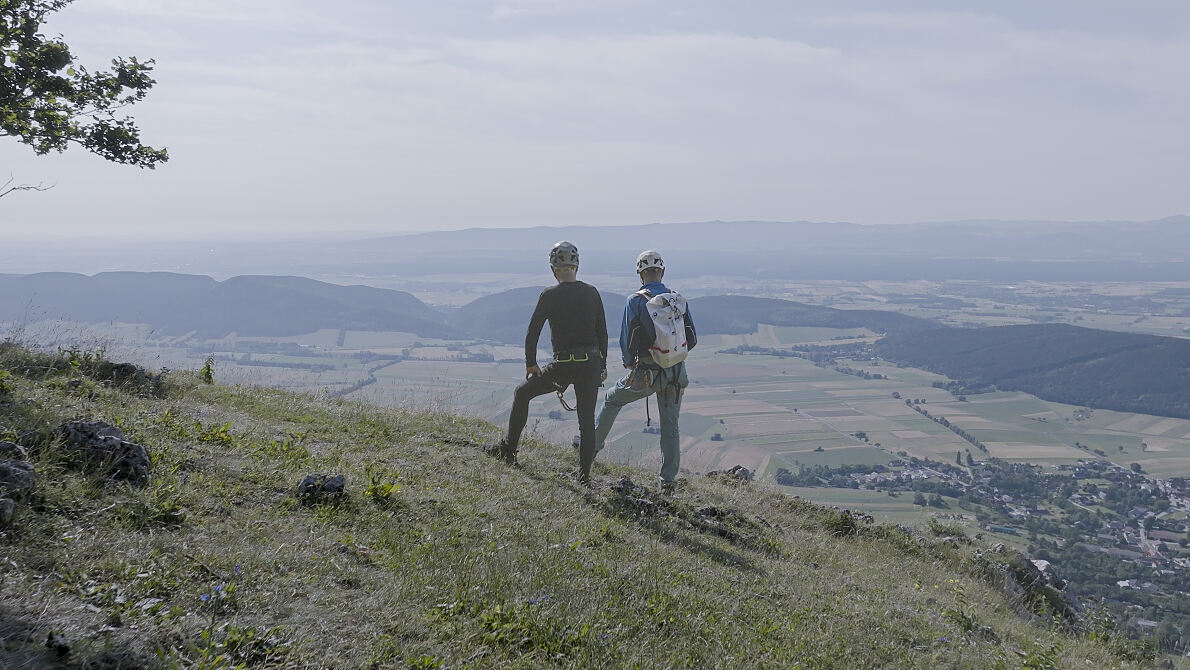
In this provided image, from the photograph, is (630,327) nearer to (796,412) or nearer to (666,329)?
(666,329)

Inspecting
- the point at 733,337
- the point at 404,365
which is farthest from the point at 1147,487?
the point at 733,337

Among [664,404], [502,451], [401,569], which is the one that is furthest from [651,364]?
[401,569]

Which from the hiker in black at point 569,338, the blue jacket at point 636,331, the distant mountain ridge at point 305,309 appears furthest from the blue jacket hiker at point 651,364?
the distant mountain ridge at point 305,309

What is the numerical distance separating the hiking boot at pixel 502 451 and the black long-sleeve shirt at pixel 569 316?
4.49 ft

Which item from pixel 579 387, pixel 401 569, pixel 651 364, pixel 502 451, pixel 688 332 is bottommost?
pixel 502 451

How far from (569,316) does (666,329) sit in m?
1.41

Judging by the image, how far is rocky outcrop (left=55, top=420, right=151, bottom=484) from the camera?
478cm

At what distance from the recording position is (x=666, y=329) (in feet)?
29.6

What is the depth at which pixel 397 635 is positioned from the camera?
3.71 meters

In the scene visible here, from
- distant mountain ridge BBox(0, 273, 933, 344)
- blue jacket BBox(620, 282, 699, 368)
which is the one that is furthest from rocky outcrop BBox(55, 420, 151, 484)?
distant mountain ridge BBox(0, 273, 933, 344)

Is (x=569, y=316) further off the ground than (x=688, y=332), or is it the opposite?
(x=569, y=316)

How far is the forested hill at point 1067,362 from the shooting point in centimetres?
7481

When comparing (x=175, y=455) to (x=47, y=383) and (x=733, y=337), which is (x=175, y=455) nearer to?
(x=47, y=383)

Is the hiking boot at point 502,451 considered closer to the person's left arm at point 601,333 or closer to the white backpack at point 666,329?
the person's left arm at point 601,333
